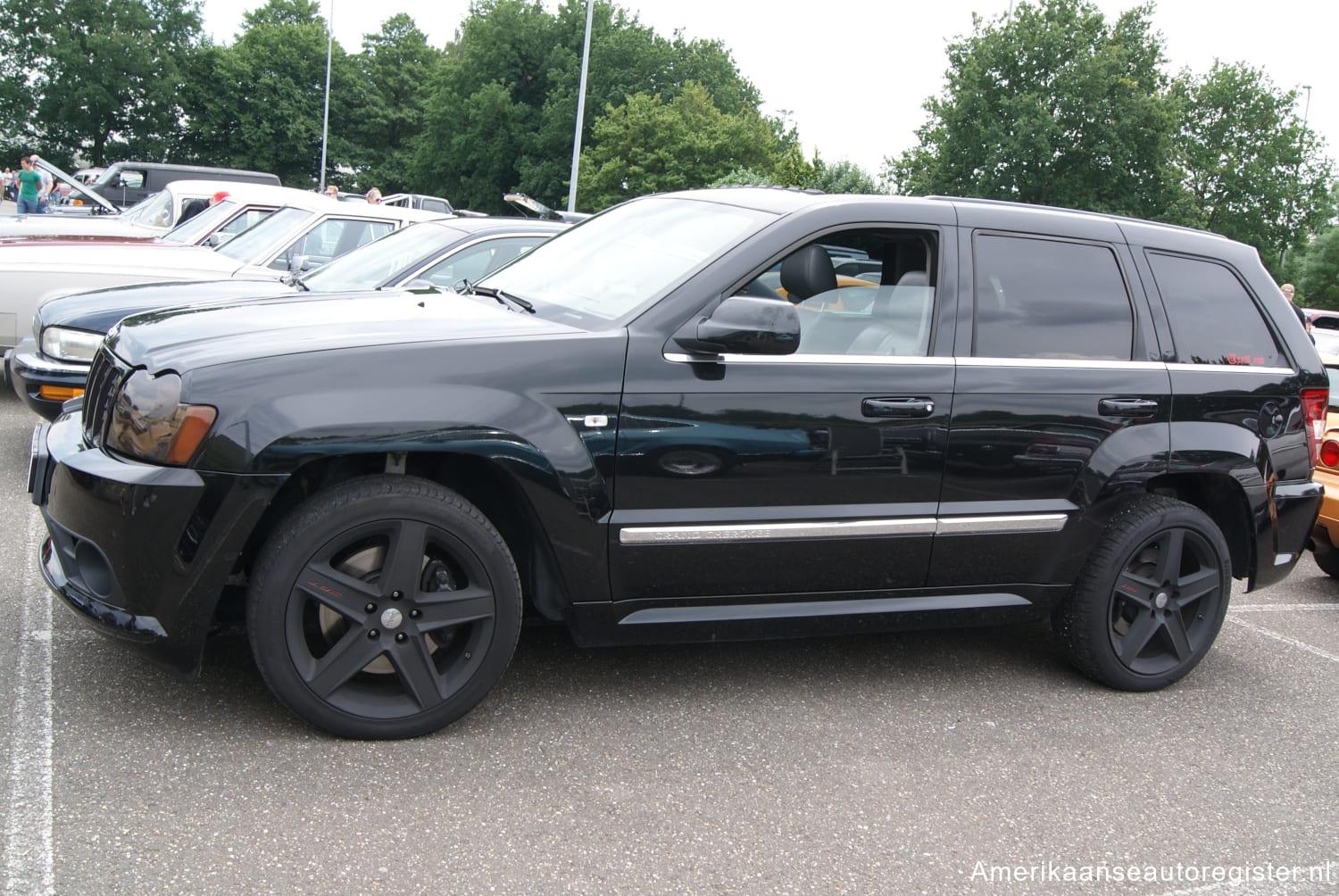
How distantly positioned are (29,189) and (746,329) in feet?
66.8

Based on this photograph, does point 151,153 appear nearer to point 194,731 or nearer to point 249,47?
point 249,47

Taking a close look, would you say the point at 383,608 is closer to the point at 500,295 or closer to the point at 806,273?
the point at 500,295

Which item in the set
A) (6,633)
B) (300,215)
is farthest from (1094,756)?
(300,215)

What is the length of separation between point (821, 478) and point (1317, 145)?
5783 cm

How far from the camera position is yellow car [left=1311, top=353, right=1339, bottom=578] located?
6.38 metres

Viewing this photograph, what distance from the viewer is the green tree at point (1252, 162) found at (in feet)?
170

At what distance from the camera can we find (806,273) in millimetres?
3928

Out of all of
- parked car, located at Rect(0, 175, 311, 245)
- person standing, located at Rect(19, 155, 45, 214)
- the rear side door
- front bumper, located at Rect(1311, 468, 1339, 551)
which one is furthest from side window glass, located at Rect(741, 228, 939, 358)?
person standing, located at Rect(19, 155, 45, 214)

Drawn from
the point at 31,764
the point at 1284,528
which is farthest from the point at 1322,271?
the point at 31,764

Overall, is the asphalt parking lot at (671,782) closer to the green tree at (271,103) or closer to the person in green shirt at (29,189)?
the person in green shirt at (29,189)

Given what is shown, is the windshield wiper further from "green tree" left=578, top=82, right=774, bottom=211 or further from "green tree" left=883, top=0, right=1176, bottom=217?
"green tree" left=578, top=82, right=774, bottom=211

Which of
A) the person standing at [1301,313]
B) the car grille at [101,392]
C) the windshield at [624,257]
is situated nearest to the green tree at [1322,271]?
the person standing at [1301,313]

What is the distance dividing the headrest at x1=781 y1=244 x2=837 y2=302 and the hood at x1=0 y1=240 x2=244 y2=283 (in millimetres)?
5086

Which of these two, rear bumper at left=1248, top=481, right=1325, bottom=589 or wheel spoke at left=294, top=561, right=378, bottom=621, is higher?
rear bumper at left=1248, top=481, right=1325, bottom=589
